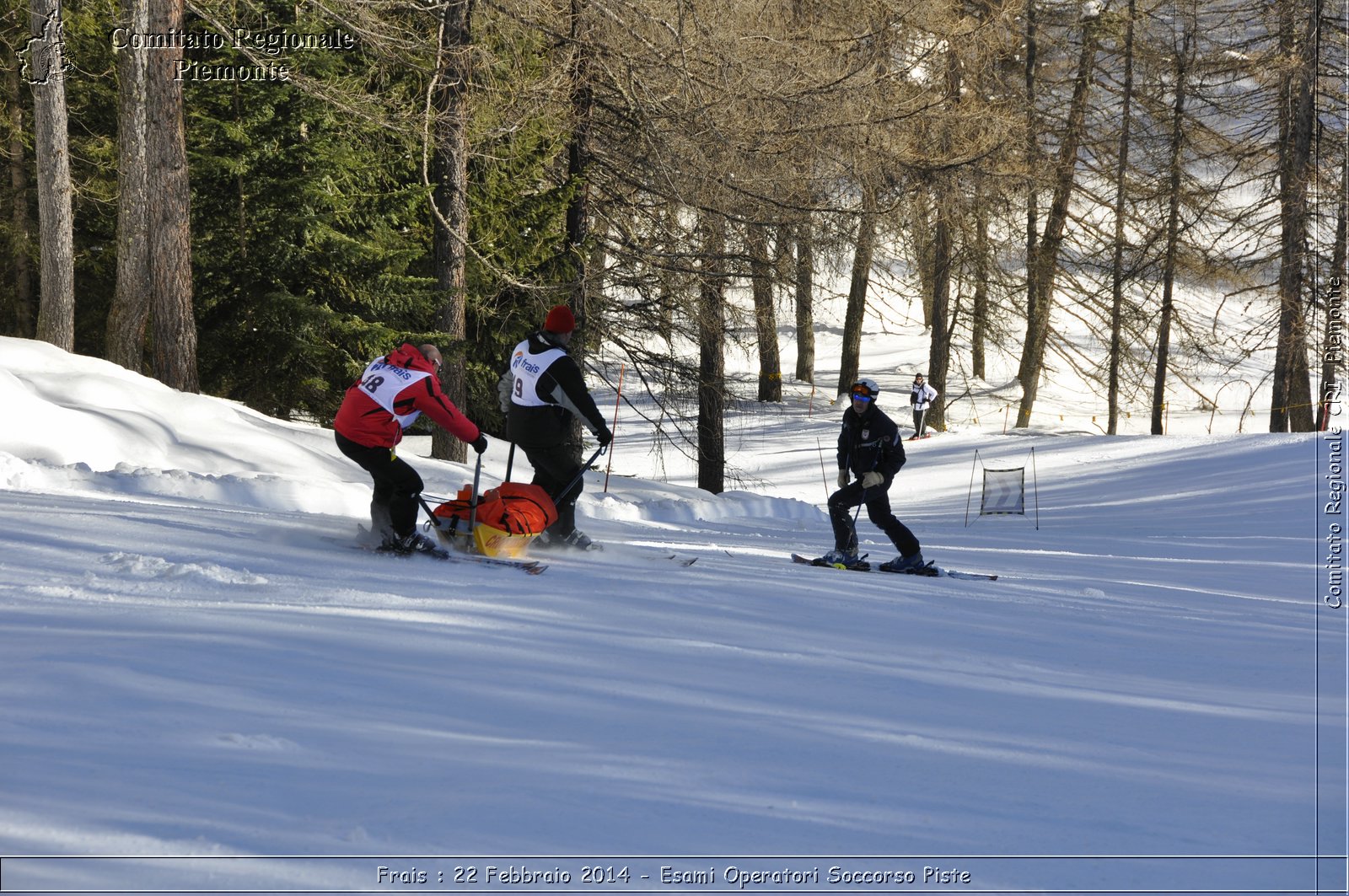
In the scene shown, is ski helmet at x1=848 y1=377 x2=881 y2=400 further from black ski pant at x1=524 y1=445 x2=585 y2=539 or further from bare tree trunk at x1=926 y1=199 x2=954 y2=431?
bare tree trunk at x1=926 y1=199 x2=954 y2=431

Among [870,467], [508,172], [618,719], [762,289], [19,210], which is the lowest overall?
[618,719]

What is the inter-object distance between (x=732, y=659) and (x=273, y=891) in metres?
3.18

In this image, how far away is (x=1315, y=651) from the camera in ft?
24.6

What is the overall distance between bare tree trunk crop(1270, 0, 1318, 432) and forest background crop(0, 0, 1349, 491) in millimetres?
82

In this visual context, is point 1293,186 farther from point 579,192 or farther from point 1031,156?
point 579,192

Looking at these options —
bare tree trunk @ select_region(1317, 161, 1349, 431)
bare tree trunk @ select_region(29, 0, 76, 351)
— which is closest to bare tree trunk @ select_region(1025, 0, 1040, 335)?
bare tree trunk @ select_region(1317, 161, 1349, 431)

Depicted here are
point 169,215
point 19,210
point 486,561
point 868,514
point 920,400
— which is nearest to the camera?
point 486,561

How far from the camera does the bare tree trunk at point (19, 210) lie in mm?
22078

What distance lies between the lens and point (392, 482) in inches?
325

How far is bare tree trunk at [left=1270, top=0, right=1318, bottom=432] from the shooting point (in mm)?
26141

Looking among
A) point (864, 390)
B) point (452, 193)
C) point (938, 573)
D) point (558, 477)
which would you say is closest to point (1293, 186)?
point (452, 193)

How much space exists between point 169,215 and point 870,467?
10.6 metres

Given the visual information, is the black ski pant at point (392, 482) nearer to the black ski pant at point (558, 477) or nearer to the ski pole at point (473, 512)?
the ski pole at point (473, 512)

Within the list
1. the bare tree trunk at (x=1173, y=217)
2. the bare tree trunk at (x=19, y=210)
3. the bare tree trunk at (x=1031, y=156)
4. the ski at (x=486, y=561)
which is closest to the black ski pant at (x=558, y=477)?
the ski at (x=486, y=561)
